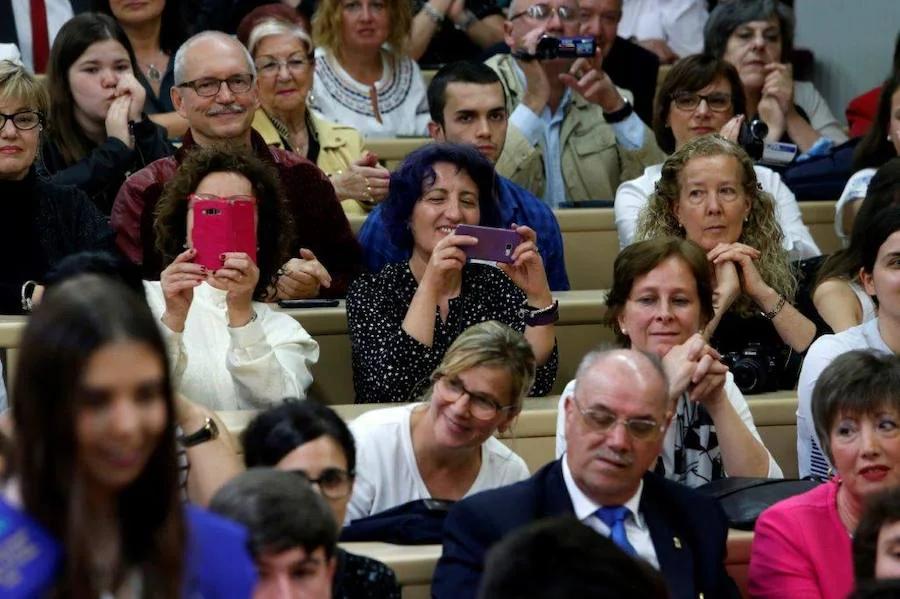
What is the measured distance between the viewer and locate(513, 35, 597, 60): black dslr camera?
480 centimetres

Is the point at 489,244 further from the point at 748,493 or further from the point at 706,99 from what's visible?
the point at 706,99

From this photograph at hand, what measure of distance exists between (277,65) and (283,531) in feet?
8.74

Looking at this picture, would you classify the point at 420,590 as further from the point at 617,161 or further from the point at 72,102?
the point at 617,161

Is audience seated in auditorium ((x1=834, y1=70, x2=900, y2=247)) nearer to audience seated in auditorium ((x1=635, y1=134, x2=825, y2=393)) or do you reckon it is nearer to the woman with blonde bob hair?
audience seated in auditorium ((x1=635, y1=134, x2=825, y2=393))

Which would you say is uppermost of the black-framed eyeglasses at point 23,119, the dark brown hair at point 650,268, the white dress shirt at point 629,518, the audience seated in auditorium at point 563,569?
the black-framed eyeglasses at point 23,119

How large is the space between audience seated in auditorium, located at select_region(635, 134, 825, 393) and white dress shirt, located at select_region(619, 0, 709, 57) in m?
2.05

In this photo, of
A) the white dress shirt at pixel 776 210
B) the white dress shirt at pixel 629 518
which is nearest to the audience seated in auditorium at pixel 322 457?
the white dress shirt at pixel 629 518

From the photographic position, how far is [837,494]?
291cm

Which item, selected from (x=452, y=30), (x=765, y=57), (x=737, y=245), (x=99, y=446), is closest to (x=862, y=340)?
(x=737, y=245)

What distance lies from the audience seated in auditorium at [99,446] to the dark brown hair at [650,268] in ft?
5.99

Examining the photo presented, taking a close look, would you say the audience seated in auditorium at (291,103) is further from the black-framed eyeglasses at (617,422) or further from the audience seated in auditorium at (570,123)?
the black-framed eyeglasses at (617,422)

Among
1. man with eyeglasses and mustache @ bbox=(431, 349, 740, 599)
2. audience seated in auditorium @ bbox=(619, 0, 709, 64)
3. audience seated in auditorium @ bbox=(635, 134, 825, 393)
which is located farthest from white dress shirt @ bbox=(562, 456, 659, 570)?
Answer: audience seated in auditorium @ bbox=(619, 0, 709, 64)

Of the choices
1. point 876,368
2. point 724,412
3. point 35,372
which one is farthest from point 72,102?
point 35,372

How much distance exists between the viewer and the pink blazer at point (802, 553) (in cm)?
283
